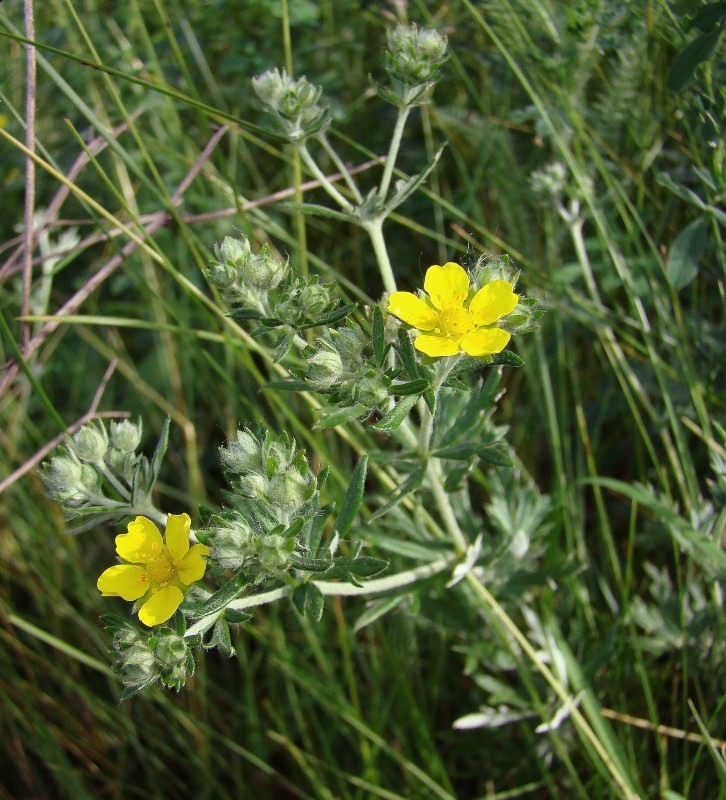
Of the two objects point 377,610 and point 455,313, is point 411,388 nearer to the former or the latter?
point 455,313

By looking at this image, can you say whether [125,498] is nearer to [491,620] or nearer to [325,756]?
[491,620]

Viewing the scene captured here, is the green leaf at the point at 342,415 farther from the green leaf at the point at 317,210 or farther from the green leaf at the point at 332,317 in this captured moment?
the green leaf at the point at 317,210

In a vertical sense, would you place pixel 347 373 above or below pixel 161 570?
above

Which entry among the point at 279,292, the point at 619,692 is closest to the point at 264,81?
the point at 279,292

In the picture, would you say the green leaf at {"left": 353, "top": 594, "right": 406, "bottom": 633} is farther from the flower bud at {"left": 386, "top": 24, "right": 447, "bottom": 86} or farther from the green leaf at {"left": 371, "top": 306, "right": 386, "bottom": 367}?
the flower bud at {"left": 386, "top": 24, "right": 447, "bottom": 86}

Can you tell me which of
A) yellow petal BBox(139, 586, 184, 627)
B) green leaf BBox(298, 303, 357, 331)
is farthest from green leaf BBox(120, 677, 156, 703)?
green leaf BBox(298, 303, 357, 331)

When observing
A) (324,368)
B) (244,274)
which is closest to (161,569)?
(324,368)
